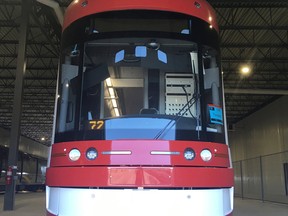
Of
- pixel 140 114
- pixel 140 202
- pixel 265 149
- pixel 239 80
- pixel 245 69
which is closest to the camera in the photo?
pixel 140 202

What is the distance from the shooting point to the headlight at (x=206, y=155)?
3955 mm

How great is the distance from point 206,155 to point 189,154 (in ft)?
0.61

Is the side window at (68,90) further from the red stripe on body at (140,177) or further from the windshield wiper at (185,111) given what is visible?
the windshield wiper at (185,111)

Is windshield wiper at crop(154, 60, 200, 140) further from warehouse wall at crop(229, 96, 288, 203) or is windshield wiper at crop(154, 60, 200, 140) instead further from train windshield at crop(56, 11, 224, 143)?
warehouse wall at crop(229, 96, 288, 203)

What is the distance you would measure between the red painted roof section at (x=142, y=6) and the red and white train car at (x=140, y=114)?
0.01 m

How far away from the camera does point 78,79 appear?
4.38 metres

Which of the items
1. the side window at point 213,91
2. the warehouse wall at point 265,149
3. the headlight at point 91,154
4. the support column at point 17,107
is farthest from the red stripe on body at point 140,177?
the warehouse wall at point 265,149

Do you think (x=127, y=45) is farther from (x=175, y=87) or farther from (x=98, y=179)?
(x=98, y=179)

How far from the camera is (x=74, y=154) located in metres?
3.95

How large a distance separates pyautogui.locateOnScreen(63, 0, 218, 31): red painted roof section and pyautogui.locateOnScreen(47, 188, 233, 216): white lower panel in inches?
83.6

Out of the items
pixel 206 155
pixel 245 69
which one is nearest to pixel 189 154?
pixel 206 155

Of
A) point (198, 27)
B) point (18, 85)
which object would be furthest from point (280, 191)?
point (198, 27)

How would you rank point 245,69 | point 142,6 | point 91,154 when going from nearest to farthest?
1. point 91,154
2. point 142,6
3. point 245,69

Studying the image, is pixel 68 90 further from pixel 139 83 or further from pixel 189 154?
pixel 189 154
